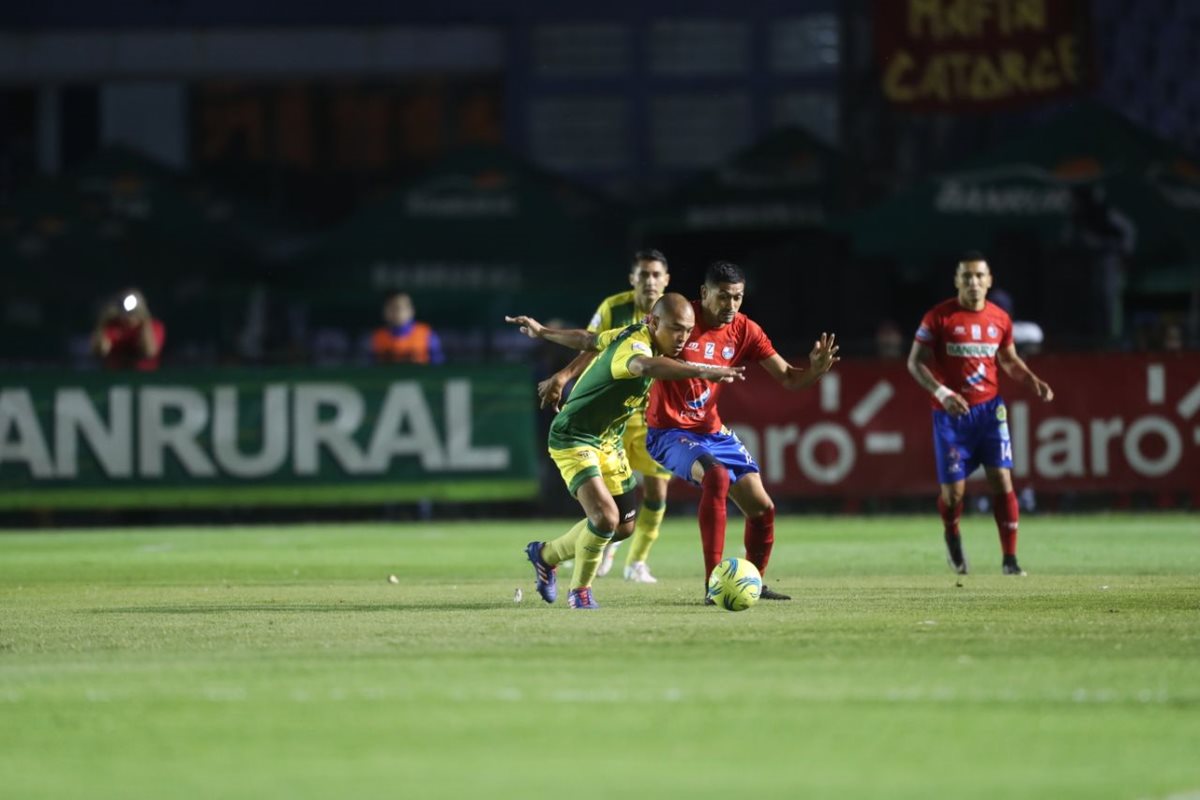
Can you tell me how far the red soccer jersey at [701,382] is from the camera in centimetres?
1366

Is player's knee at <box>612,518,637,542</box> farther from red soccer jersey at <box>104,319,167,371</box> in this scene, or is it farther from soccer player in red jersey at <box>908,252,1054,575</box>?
red soccer jersey at <box>104,319,167,371</box>

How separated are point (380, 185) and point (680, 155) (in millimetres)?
6034

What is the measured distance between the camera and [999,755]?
25.2 ft

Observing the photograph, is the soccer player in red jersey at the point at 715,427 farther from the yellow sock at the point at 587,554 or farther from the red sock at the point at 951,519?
the red sock at the point at 951,519

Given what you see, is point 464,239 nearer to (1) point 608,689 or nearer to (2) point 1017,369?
(2) point 1017,369

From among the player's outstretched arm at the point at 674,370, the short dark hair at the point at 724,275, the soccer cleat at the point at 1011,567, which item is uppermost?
the short dark hair at the point at 724,275

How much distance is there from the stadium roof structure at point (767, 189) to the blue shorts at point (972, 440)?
1191cm

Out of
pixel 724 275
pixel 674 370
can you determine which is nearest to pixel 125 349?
pixel 724 275

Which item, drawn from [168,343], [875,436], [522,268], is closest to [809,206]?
[522,268]

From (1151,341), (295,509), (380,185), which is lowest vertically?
(295,509)

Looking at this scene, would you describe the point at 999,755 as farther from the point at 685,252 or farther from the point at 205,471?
the point at 685,252

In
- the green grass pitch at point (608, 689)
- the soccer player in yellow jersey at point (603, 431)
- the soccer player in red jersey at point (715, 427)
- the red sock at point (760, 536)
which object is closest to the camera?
the green grass pitch at point (608, 689)

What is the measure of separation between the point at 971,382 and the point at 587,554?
4488mm

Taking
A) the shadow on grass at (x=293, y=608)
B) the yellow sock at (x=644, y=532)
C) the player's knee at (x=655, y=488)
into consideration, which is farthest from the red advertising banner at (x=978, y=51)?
the shadow on grass at (x=293, y=608)
